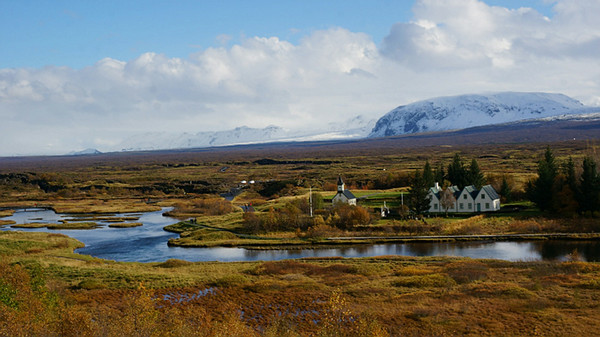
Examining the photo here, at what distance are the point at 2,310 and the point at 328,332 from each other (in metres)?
16.5

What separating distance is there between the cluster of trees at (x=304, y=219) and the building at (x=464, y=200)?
1292cm

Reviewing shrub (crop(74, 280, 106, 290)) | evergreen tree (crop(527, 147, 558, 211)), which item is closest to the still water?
shrub (crop(74, 280, 106, 290))

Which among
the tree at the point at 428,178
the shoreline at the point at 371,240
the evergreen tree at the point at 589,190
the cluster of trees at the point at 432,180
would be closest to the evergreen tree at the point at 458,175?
the cluster of trees at the point at 432,180

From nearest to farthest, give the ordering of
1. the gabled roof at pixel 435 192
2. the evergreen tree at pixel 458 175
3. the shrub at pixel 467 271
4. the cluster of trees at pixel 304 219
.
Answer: the shrub at pixel 467 271
the cluster of trees at pixel 304 219
the gabled roof at pixel 435 192
the evergreen tree at pixel 458 175

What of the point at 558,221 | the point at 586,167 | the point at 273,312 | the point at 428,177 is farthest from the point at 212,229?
the point at 586,167

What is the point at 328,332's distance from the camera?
2878 cm

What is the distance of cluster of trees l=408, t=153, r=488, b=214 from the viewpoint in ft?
256

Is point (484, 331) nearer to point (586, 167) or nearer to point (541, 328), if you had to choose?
point (541, 328)

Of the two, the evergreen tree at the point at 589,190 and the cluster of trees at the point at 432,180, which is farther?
the cluster of trees at the point at 432,180

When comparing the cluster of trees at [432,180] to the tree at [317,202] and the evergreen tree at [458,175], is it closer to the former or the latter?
the evergreen tree at [458,175]

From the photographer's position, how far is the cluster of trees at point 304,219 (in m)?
74.4

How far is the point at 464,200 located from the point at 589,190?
17.3 m

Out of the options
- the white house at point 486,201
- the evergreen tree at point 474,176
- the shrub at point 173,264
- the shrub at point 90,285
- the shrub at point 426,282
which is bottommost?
the shrub at point 173,264

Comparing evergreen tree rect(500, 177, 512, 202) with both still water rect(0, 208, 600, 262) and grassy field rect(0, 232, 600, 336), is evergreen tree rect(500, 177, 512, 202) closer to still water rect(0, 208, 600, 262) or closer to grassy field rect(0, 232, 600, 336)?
still water rect(0, 208, 600, 262)
